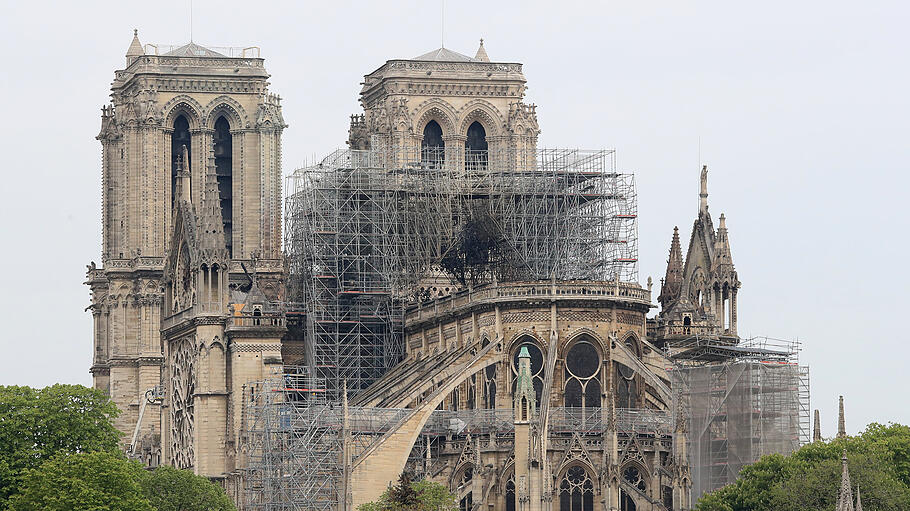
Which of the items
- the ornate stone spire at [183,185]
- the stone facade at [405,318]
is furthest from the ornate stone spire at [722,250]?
the ornate stone spire at [183,185]

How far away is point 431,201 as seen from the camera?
147500 millimetres

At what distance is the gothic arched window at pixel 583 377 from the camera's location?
135m

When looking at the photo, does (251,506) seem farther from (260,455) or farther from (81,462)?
(81,462)

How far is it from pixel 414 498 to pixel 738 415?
51.9ft

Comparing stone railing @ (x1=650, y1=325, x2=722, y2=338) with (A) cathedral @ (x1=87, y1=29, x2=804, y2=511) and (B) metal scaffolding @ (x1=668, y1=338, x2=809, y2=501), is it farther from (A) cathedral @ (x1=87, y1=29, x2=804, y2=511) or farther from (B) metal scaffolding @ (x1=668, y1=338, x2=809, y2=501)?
(B) metal scaffolding @ (x1=668, y1=338, x2=809, y2=501)

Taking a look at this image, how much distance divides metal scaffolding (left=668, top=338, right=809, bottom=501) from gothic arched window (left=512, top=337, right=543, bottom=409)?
9.11 metres

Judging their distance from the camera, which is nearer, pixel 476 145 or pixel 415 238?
pixel 415 238

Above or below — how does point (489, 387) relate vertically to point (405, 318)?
below

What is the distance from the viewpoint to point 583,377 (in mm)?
135375

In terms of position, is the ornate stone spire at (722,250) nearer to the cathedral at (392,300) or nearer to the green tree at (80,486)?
the cathedral at (392,300)

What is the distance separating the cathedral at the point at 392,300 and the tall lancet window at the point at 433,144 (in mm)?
167

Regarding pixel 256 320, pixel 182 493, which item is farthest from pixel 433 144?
pixel 182 493

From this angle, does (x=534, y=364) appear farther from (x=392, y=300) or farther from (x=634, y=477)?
(x=392, y=300)

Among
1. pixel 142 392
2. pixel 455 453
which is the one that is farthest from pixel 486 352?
pixel 142 392
